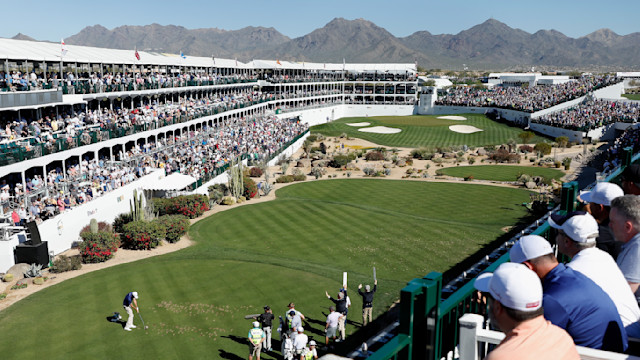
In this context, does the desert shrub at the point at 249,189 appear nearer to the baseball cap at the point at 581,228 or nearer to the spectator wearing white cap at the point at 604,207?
the spectator wearing white cap at the point at 604,207

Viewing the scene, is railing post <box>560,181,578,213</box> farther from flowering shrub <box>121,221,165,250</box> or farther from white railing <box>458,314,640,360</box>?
flowering shrub <box>121,221,165,250</box>

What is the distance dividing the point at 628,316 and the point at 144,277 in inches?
821

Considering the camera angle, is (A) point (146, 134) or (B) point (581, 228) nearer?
(B) point (581, 228)

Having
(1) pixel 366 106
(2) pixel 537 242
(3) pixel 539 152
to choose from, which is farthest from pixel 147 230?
(1) pixel 366 106

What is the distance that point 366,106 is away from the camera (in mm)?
105438

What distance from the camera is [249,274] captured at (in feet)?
72.7

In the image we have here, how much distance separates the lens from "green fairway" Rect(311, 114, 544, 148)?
67.6 m

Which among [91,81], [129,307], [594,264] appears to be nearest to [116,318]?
[129,307]

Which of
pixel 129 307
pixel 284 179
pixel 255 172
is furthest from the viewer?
pixel 255 172

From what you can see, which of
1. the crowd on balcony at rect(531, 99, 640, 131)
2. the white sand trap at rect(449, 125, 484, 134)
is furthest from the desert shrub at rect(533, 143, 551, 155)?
the white sand trap at rect(449, 125, 484, 134)

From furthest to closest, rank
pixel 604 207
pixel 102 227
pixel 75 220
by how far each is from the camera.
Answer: pixel 102 227, pixel 75 220, pixel 604 207

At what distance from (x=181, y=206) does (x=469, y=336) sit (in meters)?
30.0

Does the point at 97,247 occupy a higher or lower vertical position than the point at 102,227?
higher

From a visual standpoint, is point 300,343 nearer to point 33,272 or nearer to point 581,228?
point 581,228
